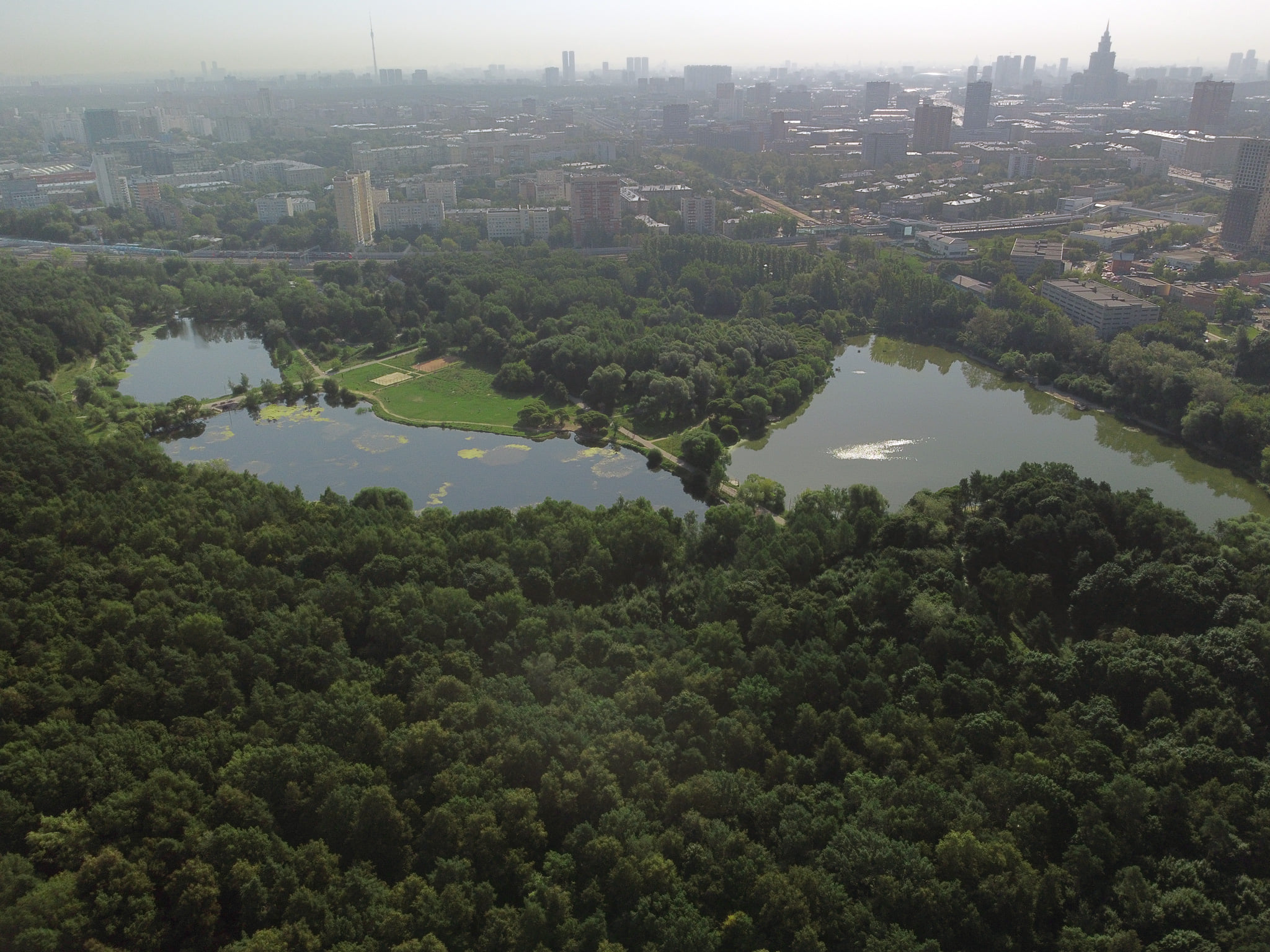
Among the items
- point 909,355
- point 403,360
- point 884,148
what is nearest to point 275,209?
point 403,360

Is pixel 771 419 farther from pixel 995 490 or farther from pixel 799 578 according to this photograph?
pixel 799 578

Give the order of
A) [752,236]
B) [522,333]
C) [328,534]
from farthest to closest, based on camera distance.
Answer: [752,236] → [522,333] → [328,534]

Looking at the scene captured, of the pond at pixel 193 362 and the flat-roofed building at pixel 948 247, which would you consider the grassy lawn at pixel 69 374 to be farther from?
the flat-roofed building at pixel 948 247

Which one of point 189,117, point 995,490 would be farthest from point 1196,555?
point 189,117

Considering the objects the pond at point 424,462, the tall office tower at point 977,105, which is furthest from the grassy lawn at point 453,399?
the tall office tower at point 977,105

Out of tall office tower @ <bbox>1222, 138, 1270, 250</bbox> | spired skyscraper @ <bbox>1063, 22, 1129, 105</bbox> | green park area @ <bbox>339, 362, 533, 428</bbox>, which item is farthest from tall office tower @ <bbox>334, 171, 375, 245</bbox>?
spired skyscraper @ <bbox>1063, 22, 1129, 105</bbox>

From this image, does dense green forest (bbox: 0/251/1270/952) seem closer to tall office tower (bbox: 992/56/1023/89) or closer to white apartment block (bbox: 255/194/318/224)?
white apartment block (bbox: 255/194/318/224)
